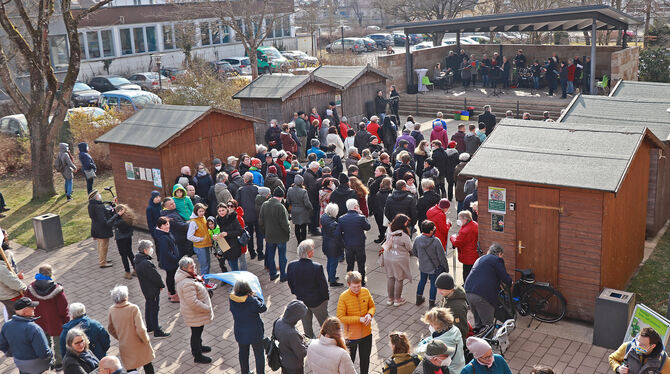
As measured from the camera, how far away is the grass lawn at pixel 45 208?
15801 mm

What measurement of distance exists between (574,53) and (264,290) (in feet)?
72.9

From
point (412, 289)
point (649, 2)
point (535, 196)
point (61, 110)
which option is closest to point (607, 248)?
point (535, 196)

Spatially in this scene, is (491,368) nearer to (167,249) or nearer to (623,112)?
(167,249)

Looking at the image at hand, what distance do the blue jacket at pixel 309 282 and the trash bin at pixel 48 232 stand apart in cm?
801

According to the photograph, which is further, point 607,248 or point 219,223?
point 219,223

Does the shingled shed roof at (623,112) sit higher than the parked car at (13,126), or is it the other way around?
the shingled shed roof at (623,112)

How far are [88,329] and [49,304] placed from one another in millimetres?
1527

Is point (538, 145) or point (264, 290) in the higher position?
point (538, 145)

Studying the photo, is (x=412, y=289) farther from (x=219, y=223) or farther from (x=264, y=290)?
(x=219, y=223)

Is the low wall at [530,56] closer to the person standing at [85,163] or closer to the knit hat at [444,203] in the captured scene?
the person standing at [85,163]

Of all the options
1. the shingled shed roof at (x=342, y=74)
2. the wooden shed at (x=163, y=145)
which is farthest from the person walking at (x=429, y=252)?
the shingled shed roof at (x=342, y=74)

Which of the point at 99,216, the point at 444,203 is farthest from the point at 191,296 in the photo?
the point at 99,216

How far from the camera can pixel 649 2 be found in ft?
110

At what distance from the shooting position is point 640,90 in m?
15.8
